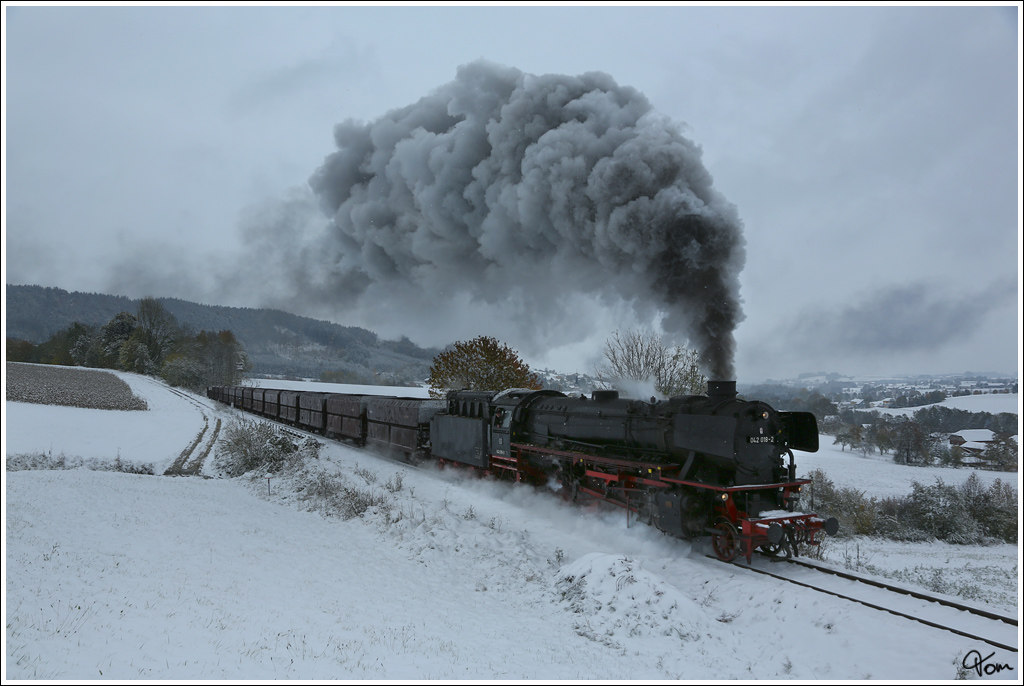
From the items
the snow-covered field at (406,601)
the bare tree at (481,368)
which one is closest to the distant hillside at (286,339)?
the bare tree at (481,368)

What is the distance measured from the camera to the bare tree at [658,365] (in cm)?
2056

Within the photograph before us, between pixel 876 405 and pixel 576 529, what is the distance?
90.7ft

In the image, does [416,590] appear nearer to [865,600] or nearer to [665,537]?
[665,537]

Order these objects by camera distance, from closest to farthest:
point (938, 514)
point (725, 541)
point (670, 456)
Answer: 1. point (725, 541)
2. point (670, 456)
3. point (938, 514)

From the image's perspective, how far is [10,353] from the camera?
48.8 metres

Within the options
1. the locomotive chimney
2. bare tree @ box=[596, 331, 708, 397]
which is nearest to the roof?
bare tree @ box=[596, 331, 708, 397]

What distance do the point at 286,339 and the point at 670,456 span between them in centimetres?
13524

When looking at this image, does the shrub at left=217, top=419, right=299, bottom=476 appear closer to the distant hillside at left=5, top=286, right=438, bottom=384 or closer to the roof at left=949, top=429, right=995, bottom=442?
the roof at left=949, top=429, right=995, bottom=442

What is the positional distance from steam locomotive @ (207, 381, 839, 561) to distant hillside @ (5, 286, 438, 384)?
76.8 m

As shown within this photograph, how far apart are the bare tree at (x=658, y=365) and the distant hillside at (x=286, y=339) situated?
6947cm

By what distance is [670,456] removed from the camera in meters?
9.00

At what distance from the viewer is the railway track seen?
5.62 meters

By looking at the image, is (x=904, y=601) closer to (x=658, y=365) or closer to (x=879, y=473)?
(x=658, y=365)
